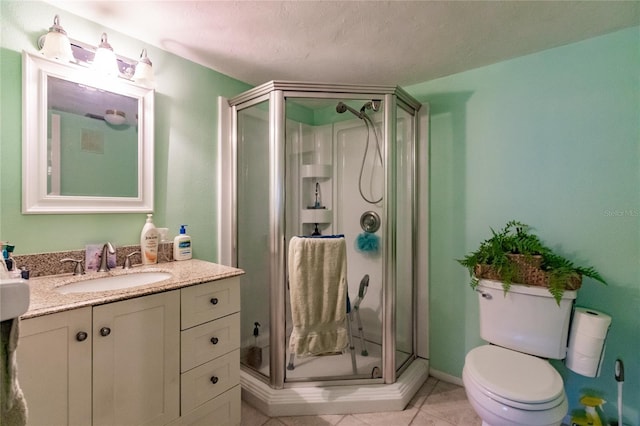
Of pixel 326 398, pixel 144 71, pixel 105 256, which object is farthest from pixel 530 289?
pixel 144 71

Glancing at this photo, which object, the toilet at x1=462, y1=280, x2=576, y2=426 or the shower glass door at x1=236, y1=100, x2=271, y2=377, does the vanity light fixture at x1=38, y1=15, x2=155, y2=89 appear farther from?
the toilet at x1=462, y1=280, x2=576, y2=426

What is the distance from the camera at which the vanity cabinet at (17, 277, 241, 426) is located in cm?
87

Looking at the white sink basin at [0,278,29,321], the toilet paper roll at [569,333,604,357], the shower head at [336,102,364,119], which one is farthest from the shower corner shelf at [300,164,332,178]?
Result: the toilet paper roll at [569,333,604,357]

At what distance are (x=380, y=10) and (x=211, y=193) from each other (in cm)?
143

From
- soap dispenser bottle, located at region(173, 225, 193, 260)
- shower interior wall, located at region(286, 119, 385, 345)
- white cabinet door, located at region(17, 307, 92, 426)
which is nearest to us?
white cabinet door, located at region(17, 307, 92, 426)

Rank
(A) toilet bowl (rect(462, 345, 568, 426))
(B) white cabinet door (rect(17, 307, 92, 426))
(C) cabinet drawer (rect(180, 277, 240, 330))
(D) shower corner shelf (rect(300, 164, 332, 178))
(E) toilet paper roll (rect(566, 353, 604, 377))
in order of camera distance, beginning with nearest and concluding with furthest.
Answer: (B) white cabinet door (rect(17, 307, 92, 426)) < (A) toilet bowl (rect(462, 345, 568, 426)) < (C) cabinet drawer (rect(180, 277, 240, 330)) < (E) toilet paper roll (rect(566, 353, 604, 377)) < (D) shower corner shelf (rect(300, 164, 332, 178))

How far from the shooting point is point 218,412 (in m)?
1.33

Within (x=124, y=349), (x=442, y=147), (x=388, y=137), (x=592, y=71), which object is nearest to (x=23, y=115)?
(x=124, y=349)

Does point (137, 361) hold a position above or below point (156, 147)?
below

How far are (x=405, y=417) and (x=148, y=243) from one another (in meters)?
1.73

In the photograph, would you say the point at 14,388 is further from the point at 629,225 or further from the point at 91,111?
the point at 629,225

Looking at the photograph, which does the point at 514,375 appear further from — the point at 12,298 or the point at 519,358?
the point at 12,298

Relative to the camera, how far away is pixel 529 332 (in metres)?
1.44

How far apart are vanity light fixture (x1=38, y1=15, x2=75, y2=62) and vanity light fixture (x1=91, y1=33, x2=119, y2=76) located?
4.7 inches
